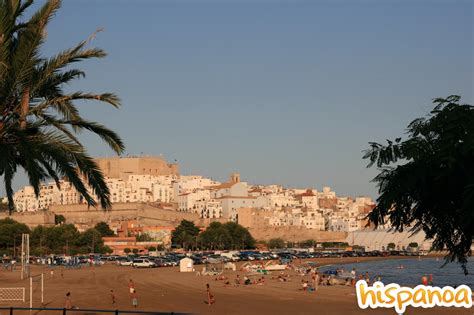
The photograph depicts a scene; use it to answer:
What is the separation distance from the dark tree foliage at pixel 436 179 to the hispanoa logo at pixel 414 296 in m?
0.68

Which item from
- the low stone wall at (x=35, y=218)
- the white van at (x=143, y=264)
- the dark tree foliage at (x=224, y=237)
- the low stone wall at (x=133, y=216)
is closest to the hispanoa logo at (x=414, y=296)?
the white van at (x=143, y=264)

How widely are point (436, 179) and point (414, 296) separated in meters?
2.38

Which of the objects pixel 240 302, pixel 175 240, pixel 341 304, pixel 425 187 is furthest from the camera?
pixel 175 240

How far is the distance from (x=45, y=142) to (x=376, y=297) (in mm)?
6233

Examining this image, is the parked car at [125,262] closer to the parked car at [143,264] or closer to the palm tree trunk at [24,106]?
the parked car at [143,264]

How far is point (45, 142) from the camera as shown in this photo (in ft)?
43.2

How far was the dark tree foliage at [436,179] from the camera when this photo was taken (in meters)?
12.1

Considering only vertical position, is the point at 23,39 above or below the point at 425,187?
above

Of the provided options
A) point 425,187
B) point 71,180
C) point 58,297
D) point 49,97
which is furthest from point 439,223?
point 58,297

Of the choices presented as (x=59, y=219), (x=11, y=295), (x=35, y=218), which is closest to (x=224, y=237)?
(x=35, y=218)

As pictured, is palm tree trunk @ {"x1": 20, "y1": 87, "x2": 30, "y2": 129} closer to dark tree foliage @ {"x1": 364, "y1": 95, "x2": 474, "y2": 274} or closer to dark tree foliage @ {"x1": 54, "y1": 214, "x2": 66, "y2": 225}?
dark tree foliage @ {"x1": 364, "y1": 95, "x2": 474, "y2": 274}

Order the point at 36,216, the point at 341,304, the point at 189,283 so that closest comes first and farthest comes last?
the point at 341,304, the point at 189,283, the point at 36,216

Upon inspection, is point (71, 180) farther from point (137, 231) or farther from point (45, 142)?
point (137, 231)

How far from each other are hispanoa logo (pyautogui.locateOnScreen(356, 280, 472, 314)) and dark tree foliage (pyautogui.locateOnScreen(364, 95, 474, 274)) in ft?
2.23
